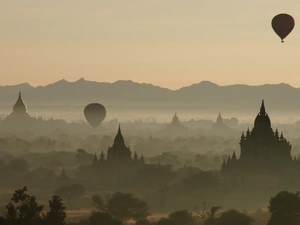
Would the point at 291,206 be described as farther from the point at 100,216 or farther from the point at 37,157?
the point at 37,157

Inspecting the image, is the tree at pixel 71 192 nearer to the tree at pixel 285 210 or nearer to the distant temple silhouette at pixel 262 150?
the distant temple silhouette at pixel 262 150

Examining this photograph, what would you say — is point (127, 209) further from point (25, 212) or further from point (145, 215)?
point (25, 212)

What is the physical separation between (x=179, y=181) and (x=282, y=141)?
1869 cm

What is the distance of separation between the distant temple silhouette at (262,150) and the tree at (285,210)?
3789cm

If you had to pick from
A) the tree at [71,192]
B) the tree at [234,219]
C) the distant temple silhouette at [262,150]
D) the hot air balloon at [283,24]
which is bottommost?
the tree at [234,219]

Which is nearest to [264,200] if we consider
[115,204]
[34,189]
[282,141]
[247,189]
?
[247,189]

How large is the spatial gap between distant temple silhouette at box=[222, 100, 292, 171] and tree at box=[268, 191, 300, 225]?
1492 inches

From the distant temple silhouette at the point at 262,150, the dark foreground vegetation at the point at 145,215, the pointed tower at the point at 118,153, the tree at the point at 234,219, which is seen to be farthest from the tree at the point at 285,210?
the pointed tower at the point at 118,153

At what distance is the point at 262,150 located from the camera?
408ft

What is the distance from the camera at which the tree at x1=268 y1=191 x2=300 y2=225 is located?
82.9 m

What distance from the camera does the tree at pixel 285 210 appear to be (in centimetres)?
8288

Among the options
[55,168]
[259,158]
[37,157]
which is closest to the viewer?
[259,158]

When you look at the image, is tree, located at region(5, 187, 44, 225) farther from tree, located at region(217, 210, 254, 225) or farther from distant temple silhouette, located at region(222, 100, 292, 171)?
distant temple silhouette, located at region(222, 100, 292, 171)

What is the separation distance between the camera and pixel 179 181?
131m
